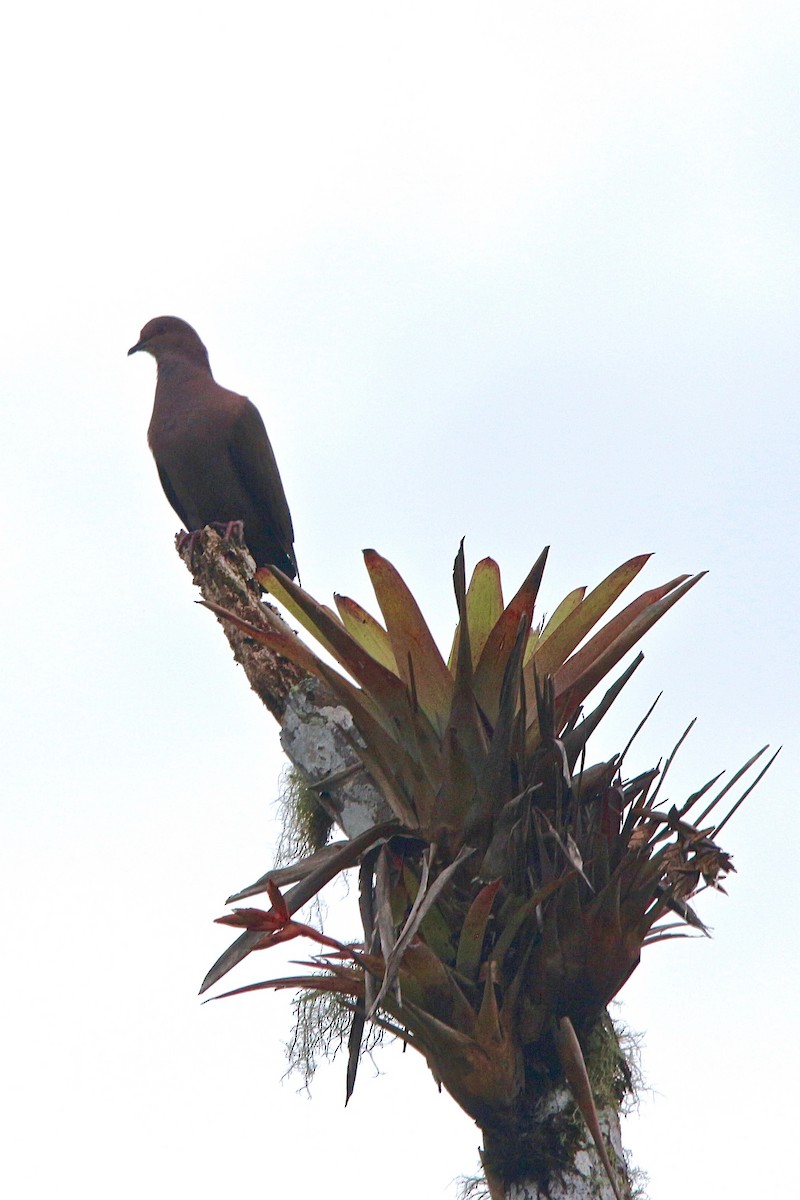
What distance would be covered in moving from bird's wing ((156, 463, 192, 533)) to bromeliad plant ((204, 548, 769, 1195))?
121 inches

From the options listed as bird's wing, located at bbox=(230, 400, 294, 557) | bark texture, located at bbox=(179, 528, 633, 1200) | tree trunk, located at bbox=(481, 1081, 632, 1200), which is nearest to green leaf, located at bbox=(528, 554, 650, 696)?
bark texture, located at bbox=(179, 528, 633, 1200)

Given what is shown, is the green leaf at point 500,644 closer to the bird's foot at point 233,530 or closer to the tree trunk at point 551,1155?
the tree trunk at point 551,1155

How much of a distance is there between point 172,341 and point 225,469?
3.35ft

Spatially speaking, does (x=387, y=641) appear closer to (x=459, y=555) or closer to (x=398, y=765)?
(x=398, y=765)

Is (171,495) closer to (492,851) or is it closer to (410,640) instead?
(410,640)

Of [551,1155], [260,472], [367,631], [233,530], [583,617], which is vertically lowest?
[551,1155]

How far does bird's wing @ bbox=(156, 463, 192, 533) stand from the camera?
17.8 feet

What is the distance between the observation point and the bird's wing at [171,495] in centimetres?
543

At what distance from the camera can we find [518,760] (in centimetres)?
223

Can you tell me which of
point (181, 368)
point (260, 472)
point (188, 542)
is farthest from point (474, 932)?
point (181, 368)

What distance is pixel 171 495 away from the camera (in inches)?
217

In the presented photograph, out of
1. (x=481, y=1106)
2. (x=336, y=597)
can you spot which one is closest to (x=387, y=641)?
(x=336, y=597)

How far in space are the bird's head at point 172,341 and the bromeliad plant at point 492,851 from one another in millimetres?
3631

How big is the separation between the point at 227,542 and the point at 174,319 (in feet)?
9.93
